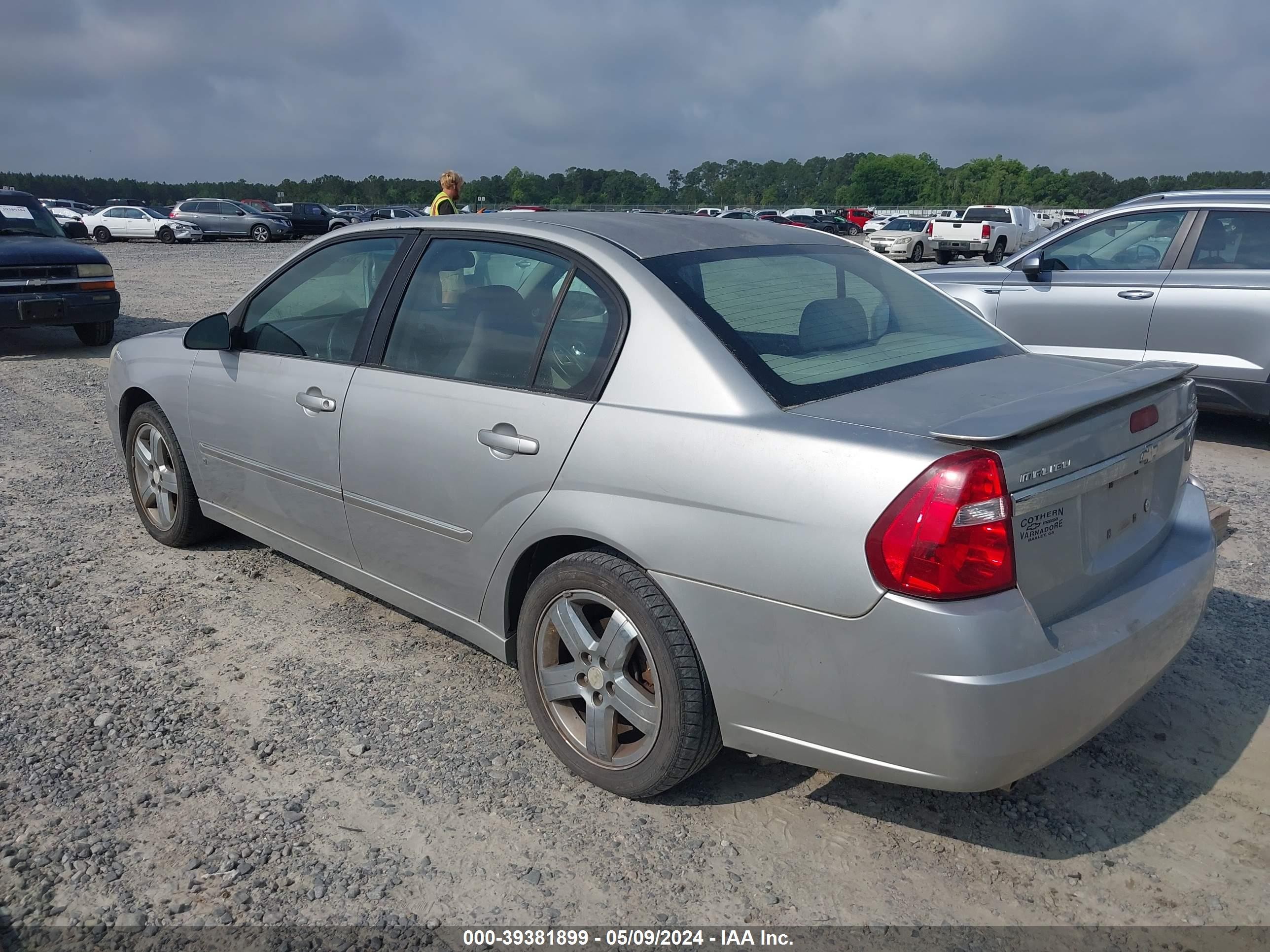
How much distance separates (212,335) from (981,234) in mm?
31151

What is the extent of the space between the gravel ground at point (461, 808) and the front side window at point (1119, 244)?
3.91 meters

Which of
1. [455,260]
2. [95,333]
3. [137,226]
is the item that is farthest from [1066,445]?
[137,226]

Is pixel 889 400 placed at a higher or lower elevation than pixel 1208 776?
higher

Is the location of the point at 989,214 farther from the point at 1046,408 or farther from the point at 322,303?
the point at 1046,408

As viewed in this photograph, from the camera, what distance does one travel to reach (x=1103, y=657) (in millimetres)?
2406

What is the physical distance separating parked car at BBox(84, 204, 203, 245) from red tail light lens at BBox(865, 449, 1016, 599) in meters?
40.3

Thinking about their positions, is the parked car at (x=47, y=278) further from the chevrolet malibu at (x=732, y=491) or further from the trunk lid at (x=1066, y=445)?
the trunk lid at (x=1066, y=445)

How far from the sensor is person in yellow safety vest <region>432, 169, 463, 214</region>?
9.40 meters

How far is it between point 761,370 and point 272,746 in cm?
197

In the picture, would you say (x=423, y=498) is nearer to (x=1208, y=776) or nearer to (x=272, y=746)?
(x=272, y=746)

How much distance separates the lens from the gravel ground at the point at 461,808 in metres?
2.47

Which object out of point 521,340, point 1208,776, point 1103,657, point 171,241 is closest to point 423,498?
point 521,340

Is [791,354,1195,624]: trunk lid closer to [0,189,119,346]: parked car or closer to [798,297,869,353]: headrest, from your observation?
[798,297,869,353]: headrest

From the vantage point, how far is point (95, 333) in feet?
38.4
